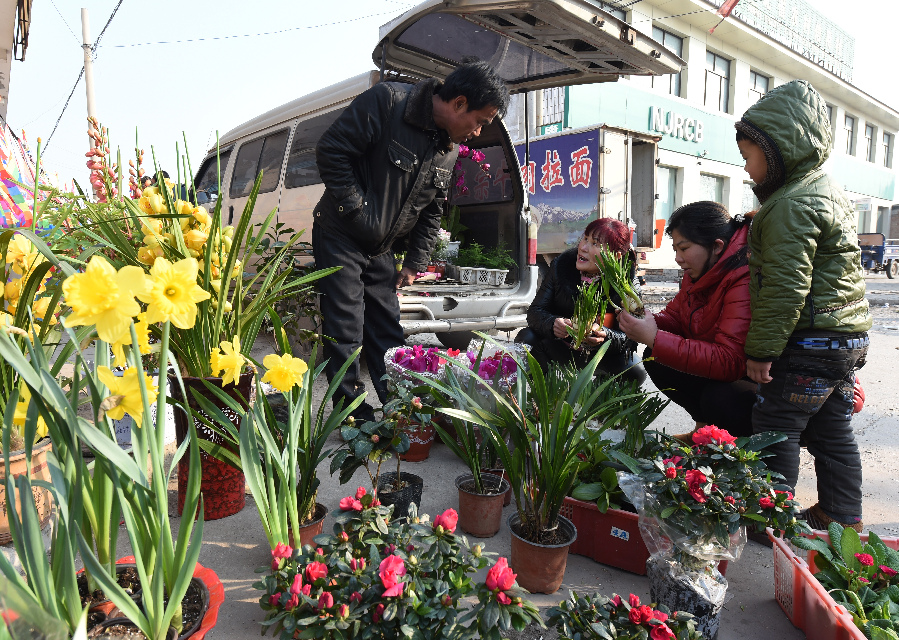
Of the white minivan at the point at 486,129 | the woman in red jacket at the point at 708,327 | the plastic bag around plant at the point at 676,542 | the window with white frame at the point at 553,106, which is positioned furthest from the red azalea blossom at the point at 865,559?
the window with white frame at the point at 553,106

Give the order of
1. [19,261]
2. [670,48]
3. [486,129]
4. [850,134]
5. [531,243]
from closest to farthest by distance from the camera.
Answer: [19,261] < [486,129] < [531,243] < [670,48] < [850,134]

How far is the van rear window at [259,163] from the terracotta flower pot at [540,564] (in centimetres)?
376

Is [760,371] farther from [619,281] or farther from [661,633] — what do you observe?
[661,633]

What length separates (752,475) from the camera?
4.65ft

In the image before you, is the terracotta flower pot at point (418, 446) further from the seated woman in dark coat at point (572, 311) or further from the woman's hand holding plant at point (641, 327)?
the woman's hand holding plant at point (641, 327)

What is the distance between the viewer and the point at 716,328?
231 cm

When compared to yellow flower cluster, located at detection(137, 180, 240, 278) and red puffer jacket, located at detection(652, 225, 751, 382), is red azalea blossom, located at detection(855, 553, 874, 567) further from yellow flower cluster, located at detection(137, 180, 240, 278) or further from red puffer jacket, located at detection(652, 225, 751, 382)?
yellow flower cluster, located at detection(137, 180, 240, 278)

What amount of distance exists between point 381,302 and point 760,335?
1923 mm

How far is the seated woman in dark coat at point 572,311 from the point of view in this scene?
2893 millimetres

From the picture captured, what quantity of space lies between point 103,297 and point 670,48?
57.8 ft

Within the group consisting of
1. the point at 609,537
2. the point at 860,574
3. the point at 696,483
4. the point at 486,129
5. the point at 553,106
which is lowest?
the point at 609,537

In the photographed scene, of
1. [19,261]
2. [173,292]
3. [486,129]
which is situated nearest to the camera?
[173,292]

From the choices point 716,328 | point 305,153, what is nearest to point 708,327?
point 716,328

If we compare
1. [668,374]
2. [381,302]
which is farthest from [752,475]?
[381,302]
